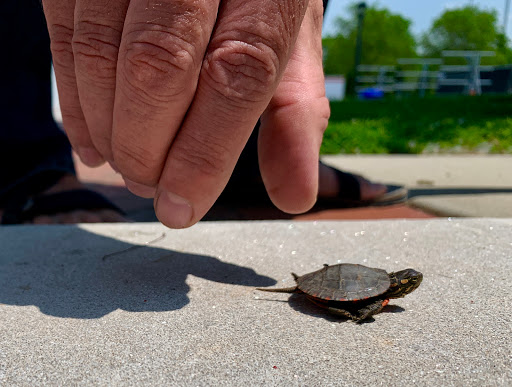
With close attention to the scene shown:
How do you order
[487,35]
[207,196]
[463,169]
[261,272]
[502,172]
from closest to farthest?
1. [207,196]
2. [261,272]
3. [502,172]
4. [463,169]
5. [487,35]

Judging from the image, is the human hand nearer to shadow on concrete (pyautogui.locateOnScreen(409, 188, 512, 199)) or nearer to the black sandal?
the black sandal

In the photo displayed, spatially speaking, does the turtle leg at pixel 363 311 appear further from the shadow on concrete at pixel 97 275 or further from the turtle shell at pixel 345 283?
the shadow on concrete at pixel 97 275

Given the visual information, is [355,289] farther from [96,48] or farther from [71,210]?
[71,210]

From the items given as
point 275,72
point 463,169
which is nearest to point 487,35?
point 463,169

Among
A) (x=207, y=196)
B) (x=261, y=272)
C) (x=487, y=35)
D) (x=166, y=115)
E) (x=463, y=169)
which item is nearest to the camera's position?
(x=166, y=115)

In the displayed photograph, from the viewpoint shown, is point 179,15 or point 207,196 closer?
point 179,15

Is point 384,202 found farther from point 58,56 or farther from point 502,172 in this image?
point 58,56
